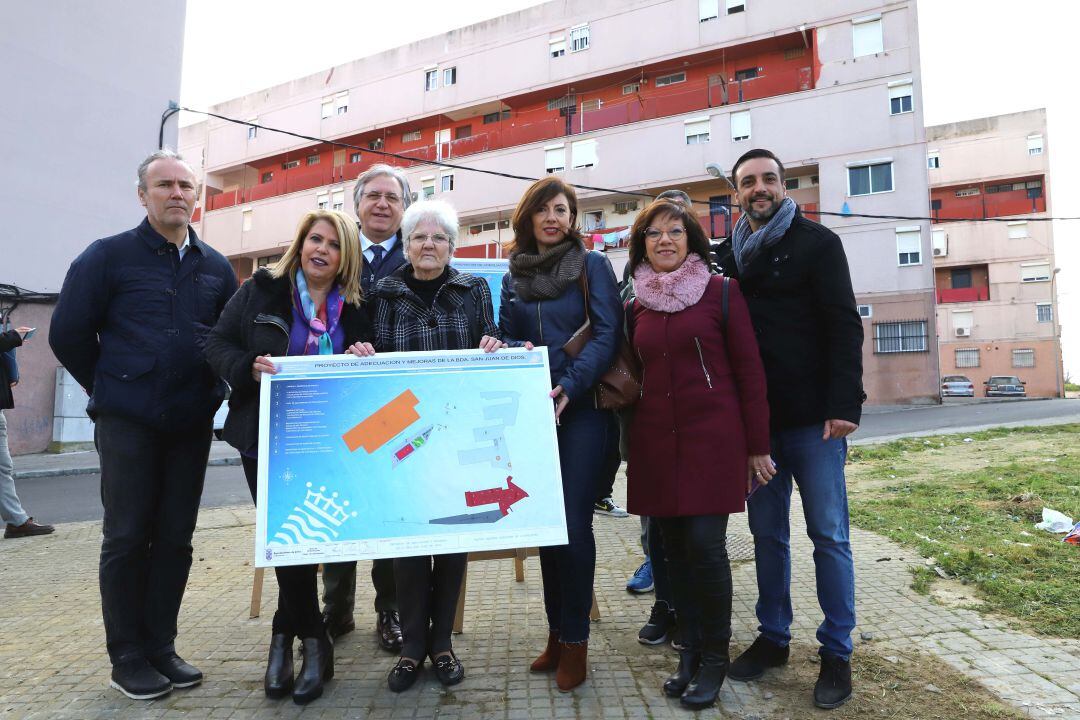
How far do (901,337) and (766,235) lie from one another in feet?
83.6

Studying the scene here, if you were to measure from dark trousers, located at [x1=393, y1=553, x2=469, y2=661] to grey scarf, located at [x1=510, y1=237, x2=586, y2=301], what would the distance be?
1307mm

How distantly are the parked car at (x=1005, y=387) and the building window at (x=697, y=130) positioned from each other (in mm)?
23950

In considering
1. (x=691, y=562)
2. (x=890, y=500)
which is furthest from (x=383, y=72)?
(x=691, y=562)

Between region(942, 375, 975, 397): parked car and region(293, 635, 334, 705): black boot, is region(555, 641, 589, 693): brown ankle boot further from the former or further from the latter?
region(942, 375, 975, 397): parked car

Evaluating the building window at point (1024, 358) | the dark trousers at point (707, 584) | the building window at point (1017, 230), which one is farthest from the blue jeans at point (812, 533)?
the building window at point (1017, 230)

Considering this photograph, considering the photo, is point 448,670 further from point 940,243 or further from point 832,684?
point 940,243

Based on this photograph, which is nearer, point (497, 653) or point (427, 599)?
point (427, 599)

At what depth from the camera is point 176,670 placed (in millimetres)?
3191

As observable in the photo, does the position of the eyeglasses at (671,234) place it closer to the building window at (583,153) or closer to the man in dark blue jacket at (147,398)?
the man in dark blue jacket at (147,398)

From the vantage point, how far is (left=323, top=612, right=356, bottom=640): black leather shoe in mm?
3725

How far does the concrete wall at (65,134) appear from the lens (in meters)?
14.8

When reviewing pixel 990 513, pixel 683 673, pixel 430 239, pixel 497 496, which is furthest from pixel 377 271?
pixel 990 513

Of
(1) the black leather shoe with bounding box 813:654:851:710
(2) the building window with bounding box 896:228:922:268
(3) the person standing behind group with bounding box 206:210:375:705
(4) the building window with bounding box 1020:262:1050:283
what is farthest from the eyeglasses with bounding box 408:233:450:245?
(4) the building window with bounding box 1020:262:1050:283

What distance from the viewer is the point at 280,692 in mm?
3018
